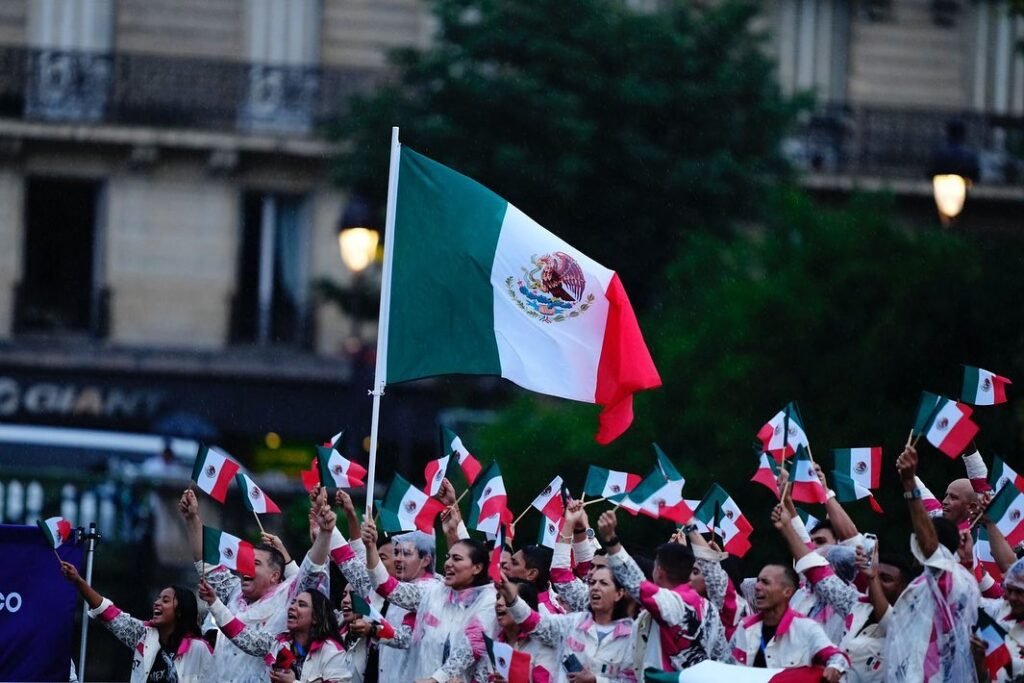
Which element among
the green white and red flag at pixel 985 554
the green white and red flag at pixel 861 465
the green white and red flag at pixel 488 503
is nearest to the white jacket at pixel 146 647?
the green white and red flag at pixel 488 503

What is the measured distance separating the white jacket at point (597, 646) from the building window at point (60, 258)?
19.5 metres

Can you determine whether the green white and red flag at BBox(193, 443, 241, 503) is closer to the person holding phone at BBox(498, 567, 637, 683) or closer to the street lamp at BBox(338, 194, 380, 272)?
the person holding phone at BBox(498, 567, 637, 683)

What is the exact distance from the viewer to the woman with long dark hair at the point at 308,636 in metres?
11.5

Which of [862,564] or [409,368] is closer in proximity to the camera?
[862,564]

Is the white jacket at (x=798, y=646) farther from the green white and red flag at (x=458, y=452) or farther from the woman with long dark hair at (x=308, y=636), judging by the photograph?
the woman with long dark hair at (x=308, y=636)

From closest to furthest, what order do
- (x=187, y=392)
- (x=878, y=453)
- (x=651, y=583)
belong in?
(x=651, y=583)
(x=878, y=453)
(x=187, y=392)

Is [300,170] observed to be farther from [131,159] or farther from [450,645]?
[450,645]

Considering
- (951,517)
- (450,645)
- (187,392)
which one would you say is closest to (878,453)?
(951,517)

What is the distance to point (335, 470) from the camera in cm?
1204

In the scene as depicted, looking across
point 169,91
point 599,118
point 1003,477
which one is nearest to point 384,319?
point 1003,477

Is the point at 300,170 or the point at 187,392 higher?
the point at 300,170

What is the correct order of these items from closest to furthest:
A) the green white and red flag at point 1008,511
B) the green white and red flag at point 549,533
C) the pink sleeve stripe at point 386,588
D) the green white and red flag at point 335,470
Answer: the green white and red flag at point 1008,511, the pink sleeve stripe at point 386,588, the green white and red flag at point 335,470, the green white and red flag at point 549,533

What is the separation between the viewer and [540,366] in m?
12.8

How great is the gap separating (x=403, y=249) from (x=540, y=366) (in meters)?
1.00
